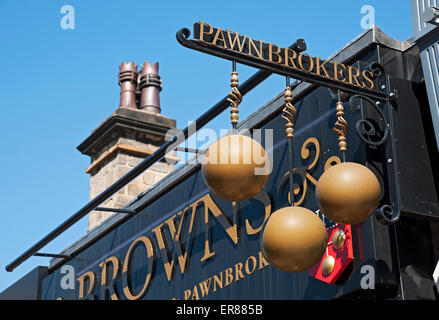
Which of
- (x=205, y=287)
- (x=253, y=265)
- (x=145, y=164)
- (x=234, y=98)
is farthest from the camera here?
(x=145, y=164)

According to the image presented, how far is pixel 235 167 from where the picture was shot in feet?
12.0

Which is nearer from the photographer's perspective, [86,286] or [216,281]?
[216,281]

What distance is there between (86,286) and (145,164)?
7.79 ft

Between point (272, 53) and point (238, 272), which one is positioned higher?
point (272, 53)

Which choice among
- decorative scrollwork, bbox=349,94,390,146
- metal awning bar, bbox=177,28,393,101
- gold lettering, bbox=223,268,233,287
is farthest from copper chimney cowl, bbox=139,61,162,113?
metal awning bar, bbox=177,28,393,101

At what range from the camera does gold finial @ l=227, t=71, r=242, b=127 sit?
398cm

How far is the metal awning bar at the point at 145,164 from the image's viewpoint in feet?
19.5

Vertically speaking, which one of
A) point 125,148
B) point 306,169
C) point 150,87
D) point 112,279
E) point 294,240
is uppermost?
point 150,87

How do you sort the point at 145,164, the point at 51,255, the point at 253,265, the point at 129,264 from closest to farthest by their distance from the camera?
the point at 253,265
the point at 145,164
the point at 129,264
the point at 51,255

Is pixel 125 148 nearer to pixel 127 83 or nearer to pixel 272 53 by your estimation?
pixel 127 83

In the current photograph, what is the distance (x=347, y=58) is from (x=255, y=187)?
2707mm

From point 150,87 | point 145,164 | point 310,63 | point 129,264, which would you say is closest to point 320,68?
point 310,63

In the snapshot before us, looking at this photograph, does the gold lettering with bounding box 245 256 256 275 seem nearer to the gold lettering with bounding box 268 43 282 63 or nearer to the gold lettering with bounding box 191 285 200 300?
the gold lettering with bounding box 191 285 200 300

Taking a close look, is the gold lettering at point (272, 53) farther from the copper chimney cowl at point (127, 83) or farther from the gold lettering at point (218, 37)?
the copper chimney cowl at point (127, 83)
